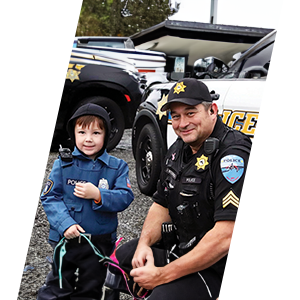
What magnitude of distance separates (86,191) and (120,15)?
114 centimetres

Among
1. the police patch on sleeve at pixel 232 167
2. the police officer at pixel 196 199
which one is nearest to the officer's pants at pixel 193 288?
the police officer at pixel 196 199

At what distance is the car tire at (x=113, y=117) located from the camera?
5.54 ft

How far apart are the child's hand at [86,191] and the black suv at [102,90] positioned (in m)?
0.20

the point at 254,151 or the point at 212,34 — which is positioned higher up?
the point at 212,34

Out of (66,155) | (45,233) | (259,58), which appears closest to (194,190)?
(66,155)

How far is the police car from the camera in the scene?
150cm

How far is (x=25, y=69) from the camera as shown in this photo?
179 centimetres

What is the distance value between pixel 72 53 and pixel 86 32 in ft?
0.88

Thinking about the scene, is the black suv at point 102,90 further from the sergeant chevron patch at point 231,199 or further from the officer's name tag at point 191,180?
the sergeant chevron patch at point 231,199

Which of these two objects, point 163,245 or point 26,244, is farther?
point 26,244

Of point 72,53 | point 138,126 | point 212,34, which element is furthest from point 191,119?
point 72,53

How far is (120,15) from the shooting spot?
2133 mm

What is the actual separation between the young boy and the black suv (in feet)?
0.29

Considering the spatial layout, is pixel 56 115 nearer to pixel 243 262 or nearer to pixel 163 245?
pixel 163 245
